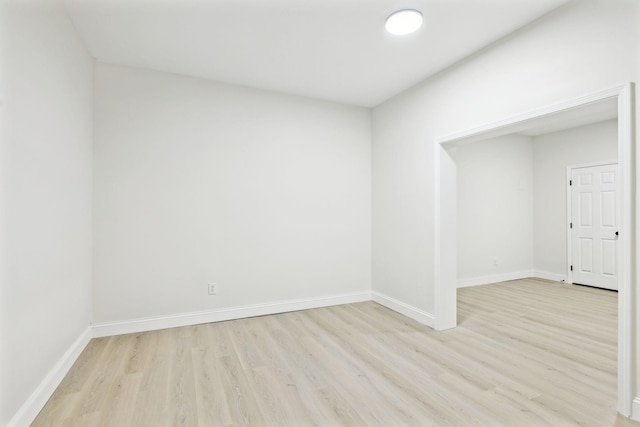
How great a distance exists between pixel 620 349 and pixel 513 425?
31.5 inches

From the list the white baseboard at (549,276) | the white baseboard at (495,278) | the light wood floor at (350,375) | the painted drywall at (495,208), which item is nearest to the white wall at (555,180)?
Answer: the white baseboard at (549,276)

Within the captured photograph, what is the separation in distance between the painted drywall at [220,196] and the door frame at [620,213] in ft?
4.04

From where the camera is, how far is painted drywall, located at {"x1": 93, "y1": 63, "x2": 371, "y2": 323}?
9.71 ft

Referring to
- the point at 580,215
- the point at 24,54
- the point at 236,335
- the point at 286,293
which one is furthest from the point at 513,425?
the point at 580,215

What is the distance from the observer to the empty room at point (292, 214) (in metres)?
1.77

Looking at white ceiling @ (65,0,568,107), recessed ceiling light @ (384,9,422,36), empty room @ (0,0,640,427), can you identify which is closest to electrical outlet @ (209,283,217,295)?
empty room @ (0,0,640,427)

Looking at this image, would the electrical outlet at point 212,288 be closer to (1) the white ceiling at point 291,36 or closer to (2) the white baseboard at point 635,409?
(1) the white ceiling at point 291,36

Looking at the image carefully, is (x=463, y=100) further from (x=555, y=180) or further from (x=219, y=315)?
(x=555, y=180)

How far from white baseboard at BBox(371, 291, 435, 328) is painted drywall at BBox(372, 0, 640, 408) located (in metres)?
0.06

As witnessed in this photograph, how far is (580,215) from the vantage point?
5.10m

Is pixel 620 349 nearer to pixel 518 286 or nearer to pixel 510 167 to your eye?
pixel 518 286

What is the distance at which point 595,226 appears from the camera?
4.91 meters

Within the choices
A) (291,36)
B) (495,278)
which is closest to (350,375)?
(291,36)

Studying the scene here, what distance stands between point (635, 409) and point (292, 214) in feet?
10.2
